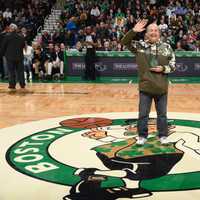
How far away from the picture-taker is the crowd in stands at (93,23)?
1496 cm

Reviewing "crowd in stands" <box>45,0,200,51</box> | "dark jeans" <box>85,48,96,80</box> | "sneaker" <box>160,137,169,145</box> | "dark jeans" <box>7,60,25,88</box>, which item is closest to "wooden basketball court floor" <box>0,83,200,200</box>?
"dark jeans" <box>7,60,25,88</box>

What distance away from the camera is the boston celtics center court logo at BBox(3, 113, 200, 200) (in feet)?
14.7

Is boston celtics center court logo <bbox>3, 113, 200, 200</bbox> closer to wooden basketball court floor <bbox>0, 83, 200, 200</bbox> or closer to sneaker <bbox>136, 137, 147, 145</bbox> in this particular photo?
sneaker <bbox>136, 137, 147, 145</bbox>

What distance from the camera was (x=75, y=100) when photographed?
10.1 m

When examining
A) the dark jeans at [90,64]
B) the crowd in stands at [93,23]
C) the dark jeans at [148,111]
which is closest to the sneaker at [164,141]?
the dark jeans at [148,111]

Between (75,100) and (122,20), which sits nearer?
(75,100)

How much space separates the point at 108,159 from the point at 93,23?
12.6 meters

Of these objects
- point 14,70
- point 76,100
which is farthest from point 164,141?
point 14,70

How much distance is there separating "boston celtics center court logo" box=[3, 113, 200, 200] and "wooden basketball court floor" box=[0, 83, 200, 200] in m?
0.31

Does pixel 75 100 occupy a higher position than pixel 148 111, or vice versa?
pixel 148 111

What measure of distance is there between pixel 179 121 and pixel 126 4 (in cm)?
1115

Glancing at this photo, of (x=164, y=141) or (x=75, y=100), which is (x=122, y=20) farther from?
(x=164, y=141)

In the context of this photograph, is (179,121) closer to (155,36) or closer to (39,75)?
(155,36)

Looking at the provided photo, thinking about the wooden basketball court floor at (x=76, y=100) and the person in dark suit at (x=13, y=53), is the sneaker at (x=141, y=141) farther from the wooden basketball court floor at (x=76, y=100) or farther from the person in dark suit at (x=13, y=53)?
the person in dark suit at (x=13, y=53)
